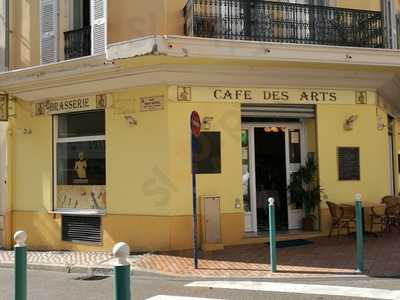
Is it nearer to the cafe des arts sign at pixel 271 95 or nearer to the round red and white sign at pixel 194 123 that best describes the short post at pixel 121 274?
the round red and white sign at pixel 194 123

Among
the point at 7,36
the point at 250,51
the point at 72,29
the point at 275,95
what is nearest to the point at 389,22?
the point at 275,95

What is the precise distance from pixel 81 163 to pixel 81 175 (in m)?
0.28

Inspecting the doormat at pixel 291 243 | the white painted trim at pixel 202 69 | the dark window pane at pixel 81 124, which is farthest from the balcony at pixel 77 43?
the doormat at pixel 291 243

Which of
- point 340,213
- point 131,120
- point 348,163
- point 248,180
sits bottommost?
point 340,213

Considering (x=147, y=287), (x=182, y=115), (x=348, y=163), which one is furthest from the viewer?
(x=348, y=163)

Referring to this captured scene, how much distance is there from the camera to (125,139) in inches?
461

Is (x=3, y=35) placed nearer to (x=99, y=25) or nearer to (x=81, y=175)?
(x=99, y=25)

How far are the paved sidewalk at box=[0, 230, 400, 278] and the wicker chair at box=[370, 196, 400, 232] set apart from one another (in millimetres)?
644

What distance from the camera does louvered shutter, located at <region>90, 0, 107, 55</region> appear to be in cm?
1155

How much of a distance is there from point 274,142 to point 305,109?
106 cm

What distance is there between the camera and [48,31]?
12.6m

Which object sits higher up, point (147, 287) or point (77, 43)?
point (77, 43)

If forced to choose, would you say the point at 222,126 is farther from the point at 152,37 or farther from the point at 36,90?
the point at 36,90

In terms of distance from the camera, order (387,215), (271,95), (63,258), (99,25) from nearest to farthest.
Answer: (63,258)
(99,25)
(271,95)
(387,215)
